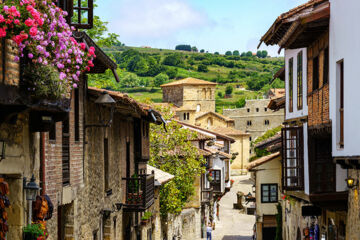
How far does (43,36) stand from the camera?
9.53m

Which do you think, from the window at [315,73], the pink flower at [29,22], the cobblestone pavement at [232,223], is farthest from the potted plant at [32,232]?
the cobblestone pavement at [232,223]

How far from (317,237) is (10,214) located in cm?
1555

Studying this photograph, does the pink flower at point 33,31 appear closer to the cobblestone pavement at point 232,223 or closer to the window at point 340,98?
the window at point 340,98

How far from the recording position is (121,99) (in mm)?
17359

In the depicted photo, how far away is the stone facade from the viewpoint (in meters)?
142

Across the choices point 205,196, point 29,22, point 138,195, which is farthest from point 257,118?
point 29,22

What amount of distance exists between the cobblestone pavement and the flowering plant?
43.4 metres

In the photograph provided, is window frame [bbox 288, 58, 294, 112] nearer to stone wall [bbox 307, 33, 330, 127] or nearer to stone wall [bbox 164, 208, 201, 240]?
stone wall [bbox 307, 33, 330, 127]

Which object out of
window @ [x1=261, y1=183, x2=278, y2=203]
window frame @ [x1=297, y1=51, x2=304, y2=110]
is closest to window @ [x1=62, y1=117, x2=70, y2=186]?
window frame @ [x1=297, y1=51, x2=304, y2=110]

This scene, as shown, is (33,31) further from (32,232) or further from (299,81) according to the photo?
(299,81)

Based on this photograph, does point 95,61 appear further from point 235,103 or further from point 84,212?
point 235,103

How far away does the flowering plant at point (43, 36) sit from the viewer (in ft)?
28.4

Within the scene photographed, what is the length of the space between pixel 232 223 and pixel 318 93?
48860 mm

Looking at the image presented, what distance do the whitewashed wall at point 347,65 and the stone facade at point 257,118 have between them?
12558 cm
